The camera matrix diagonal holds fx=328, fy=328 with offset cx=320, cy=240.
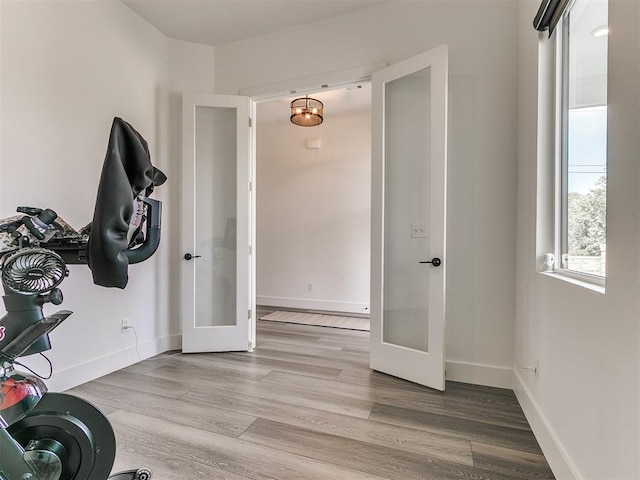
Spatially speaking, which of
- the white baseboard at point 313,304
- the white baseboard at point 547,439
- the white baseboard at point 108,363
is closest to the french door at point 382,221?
the white baseboard at point 108,363

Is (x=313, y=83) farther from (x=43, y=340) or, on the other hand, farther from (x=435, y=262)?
(x=43, y=340)

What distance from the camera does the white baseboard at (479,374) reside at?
2.31 meters

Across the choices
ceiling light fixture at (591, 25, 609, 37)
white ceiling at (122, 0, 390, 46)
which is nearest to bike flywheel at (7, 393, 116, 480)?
ceiling light fixture at (591, 25, 609, 37)

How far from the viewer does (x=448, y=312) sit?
248cm

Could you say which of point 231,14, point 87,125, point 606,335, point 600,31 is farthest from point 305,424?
point 231,14

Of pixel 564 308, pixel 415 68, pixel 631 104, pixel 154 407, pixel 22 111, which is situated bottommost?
pixel 154 407

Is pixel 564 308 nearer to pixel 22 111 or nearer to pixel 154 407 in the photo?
pixel 154 407

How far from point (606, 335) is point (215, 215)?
2.95 m

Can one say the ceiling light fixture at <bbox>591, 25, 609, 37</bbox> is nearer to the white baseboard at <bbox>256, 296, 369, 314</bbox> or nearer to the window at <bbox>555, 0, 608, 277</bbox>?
the window at <bbox>555, 0, 608, 277</bbox>

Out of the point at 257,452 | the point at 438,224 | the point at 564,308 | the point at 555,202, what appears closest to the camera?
the point at 564,308

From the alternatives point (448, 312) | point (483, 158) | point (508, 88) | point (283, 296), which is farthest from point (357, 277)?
point (508, 88)

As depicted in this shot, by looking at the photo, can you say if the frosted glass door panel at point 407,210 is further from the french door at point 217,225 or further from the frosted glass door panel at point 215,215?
the frosted glass door panel at point 215,215

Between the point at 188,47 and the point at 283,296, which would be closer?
the point at 188,47

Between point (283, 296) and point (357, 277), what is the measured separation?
4.13 feet
